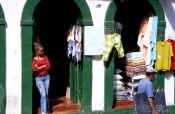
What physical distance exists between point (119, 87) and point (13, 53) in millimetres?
2990

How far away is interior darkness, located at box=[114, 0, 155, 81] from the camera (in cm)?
1246

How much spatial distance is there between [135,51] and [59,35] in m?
2.23

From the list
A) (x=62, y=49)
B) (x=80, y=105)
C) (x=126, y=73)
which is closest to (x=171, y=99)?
(x=126, y=73)

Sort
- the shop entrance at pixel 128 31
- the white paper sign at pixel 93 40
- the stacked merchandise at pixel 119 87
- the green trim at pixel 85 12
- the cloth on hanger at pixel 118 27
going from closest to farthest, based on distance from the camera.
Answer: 1. the green trim at pixel 85 12
2. the white paper sign at pixel 93 40
3. the cloth on hanger at pixel 118 27
4. the stacked merchandise at pixel 119 87
5. the shop entrance at pixel 128 31

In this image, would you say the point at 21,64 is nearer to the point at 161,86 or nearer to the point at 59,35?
the point at 59,35

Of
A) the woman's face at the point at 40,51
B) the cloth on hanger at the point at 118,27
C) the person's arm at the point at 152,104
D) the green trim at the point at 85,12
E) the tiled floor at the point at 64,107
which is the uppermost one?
→ the green trim at the point at 85,12

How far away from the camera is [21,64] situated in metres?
A: 10.7

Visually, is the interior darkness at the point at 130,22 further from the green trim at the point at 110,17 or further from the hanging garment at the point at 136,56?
the green trim at the point at 110,17

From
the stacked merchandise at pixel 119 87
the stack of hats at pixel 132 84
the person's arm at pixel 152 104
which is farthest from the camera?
the stack of hats at pixel 132 84

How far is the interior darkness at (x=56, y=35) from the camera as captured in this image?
41.3ft

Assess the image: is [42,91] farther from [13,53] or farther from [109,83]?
[109,83]

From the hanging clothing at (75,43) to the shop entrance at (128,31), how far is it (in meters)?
1.09

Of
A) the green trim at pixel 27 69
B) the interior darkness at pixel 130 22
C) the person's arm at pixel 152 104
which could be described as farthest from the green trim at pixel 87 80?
the person's arm at pixel 152 104

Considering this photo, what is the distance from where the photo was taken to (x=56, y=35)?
13.2 metres
